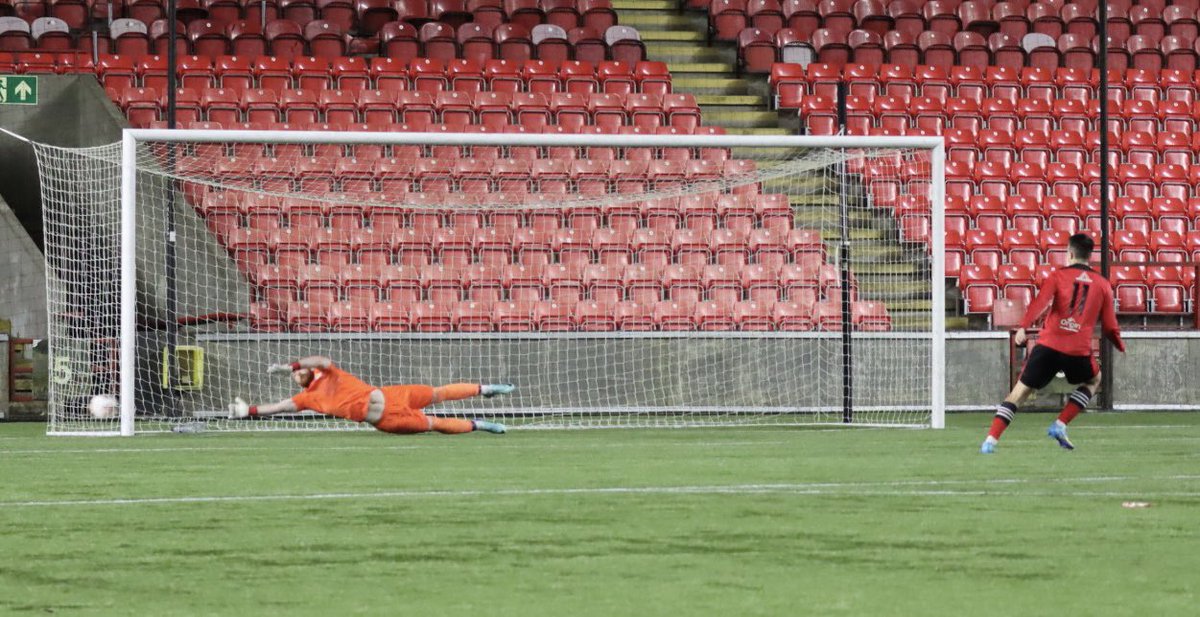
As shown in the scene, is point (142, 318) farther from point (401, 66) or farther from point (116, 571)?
point (116, 571)

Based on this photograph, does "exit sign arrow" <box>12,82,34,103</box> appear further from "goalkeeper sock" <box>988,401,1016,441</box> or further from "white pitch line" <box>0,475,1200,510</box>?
"goalkeeper sock" <box>988,401,1016,441</box>

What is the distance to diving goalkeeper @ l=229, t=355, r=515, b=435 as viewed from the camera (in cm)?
1239

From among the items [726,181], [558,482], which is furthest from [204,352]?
[558,482]

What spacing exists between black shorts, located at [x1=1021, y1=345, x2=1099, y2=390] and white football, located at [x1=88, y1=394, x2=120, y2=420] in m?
8.16

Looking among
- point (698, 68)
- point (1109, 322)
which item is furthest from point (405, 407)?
point (698, 68)

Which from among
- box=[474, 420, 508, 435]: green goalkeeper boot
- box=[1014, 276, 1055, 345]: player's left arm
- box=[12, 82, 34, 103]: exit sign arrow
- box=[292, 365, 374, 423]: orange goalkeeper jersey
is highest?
box=[12, 82, 34, 103]: exit sign arrow

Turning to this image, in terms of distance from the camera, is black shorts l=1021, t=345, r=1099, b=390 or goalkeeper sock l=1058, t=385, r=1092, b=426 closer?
black shorts l=1021, t=345, r=1099, b=390

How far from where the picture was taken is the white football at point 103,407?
15211mm

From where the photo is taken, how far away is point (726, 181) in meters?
16.7

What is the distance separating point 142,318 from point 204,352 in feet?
4.68

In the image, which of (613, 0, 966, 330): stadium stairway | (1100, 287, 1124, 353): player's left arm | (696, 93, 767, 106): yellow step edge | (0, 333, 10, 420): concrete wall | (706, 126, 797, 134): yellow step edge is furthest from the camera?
(696, 93, 767, 106): yellow step edge

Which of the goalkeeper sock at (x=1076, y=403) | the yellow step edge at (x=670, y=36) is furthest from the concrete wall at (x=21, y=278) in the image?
the goalkeeper sock at (x=1076, y=403)

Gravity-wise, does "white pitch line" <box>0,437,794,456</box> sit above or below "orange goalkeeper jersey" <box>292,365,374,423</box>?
below

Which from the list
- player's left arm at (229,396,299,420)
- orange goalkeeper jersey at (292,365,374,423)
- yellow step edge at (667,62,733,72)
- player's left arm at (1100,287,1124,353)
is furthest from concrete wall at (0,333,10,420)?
player's left arm at (1100,287,1124,353)
